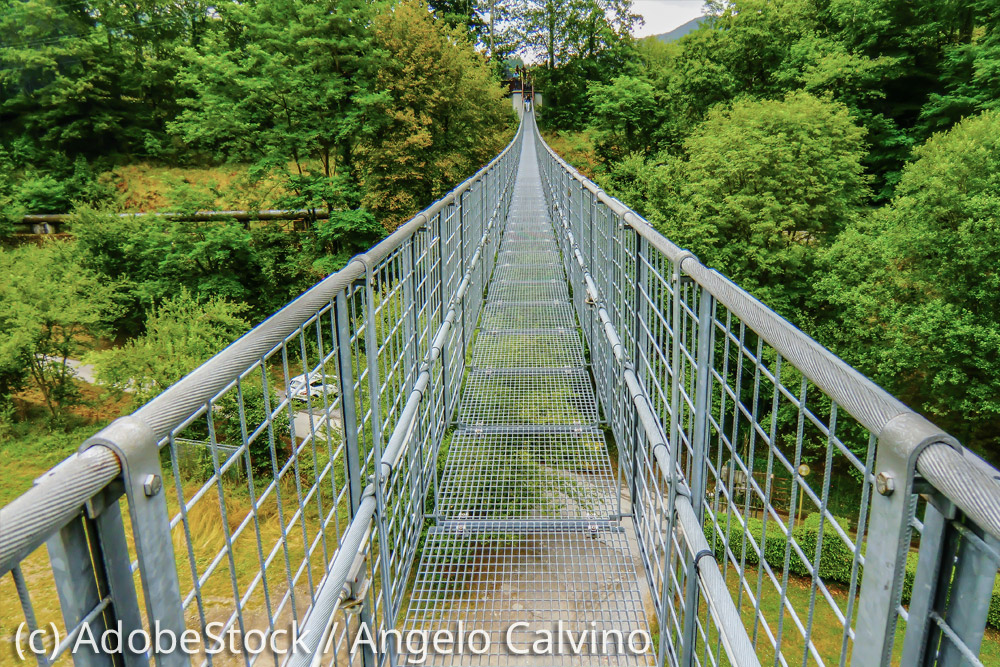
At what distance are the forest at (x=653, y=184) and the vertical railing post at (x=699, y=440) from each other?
15173mm

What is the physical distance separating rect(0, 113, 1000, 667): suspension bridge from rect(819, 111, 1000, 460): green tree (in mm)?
11575

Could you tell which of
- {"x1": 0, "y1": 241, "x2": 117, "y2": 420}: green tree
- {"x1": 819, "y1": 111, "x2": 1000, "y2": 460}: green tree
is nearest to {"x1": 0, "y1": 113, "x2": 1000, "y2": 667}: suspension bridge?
{"x1": 819, "y1": 111, "x2": 1000, "y2": 460}: green tree

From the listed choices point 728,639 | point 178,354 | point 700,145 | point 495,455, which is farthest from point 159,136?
point 728,639

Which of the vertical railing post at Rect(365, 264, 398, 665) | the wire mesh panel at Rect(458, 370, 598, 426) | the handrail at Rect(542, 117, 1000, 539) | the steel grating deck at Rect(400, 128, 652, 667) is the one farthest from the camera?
the wire mesh panel at Rect(458, 370, 598, 426)

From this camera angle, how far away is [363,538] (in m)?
2.05

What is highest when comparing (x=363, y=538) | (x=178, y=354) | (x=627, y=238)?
(x=627, y=238)

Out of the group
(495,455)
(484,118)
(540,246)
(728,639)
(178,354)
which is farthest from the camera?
(484,118)

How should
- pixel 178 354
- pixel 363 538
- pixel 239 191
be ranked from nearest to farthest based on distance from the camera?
pixel 363 538 < pixel 178 354 < pixel 239 191

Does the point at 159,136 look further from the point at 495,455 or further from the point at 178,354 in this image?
the point at 495,455

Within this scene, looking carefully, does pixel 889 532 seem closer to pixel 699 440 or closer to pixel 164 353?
pixel 699 440

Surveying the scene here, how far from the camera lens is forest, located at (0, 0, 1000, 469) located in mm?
15656

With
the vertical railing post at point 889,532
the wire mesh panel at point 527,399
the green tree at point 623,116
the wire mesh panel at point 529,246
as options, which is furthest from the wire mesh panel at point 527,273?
the green tree at point 623,116

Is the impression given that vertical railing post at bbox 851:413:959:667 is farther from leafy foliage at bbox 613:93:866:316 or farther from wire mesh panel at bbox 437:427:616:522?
leafy foliage at bbox 613:93:866:316

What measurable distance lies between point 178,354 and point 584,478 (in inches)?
663
